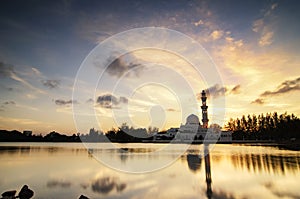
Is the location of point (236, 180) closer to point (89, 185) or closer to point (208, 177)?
point (208, 177)

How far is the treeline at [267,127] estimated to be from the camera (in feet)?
284

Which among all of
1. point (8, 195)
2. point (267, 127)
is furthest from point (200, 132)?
point (8, 195)

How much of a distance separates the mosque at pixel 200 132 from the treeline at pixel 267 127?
636cm

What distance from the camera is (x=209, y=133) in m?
128

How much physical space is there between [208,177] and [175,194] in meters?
6.14

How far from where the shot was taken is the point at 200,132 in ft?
422

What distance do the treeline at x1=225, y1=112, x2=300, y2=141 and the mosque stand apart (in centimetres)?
636

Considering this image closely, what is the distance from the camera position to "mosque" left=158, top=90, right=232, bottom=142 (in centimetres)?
12504

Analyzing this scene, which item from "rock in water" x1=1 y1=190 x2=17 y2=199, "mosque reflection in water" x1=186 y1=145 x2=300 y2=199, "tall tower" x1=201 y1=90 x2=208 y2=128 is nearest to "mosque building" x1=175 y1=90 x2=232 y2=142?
"tall tower" x1=201 y1=90 x2=208 y2=128

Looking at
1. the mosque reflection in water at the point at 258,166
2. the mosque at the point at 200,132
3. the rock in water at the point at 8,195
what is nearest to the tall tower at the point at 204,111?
the mosque at the point at 200,132

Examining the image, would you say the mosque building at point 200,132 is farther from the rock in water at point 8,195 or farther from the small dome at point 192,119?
the rock in water at point 8,195

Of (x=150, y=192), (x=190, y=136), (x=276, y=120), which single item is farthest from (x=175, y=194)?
(x=190, y=136)

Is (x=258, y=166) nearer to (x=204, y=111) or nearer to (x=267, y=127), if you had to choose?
(x=267, y=127)

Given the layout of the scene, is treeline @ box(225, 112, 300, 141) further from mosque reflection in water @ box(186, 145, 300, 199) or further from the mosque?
mosque reflection in water @ box(186, 145, 300, 199)
